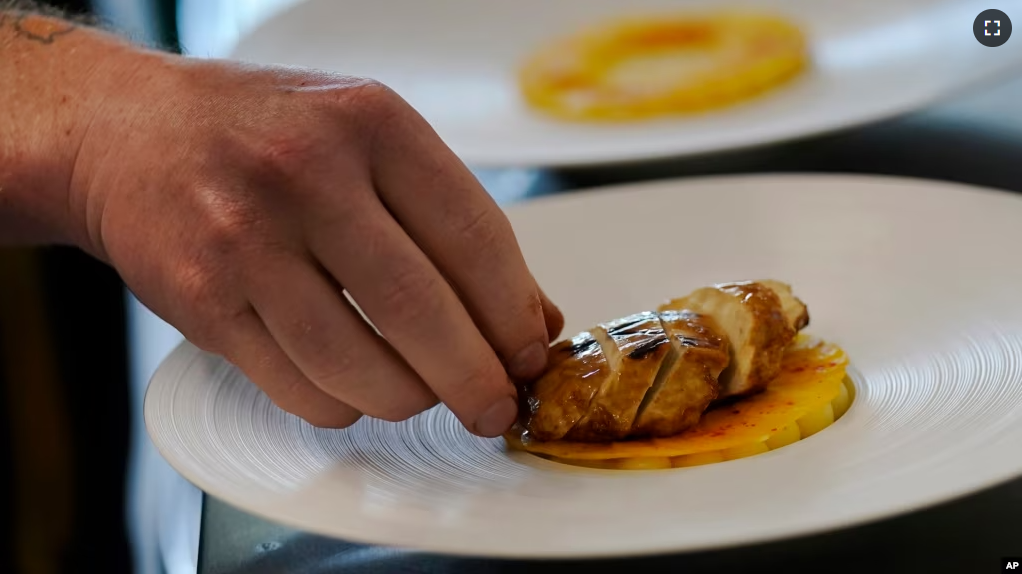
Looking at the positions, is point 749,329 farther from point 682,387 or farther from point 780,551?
point 780,551

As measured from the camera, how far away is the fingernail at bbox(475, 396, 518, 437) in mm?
1321

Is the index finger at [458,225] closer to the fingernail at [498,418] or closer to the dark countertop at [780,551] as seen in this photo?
the fingernail at [498,418]

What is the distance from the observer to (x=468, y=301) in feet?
4.38

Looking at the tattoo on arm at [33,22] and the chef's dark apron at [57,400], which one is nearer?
the tattoo on arm at [33,22]

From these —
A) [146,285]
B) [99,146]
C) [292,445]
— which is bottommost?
[292,445]

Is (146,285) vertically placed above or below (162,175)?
below

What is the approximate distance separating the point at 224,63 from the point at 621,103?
133cm

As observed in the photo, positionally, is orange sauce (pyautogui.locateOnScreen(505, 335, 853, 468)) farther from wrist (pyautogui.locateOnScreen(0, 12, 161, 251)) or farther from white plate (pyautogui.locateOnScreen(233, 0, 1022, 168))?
white plate (pyautogui.locateOnScreen(233, 0, 1022, 168))

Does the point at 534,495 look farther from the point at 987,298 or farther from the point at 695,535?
the point at 987,298

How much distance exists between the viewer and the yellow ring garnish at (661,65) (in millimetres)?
2631

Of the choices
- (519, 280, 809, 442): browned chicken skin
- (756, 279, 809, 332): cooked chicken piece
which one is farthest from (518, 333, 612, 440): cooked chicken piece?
(756, 279, 809, 332): cooked chicken piece

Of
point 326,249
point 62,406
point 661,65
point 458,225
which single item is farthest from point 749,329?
point 62,406

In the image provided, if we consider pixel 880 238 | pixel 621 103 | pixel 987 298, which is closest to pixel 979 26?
pixel 621 103

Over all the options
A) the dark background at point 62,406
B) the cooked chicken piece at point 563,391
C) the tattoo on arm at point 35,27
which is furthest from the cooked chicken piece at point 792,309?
the dark background at point 62,406
